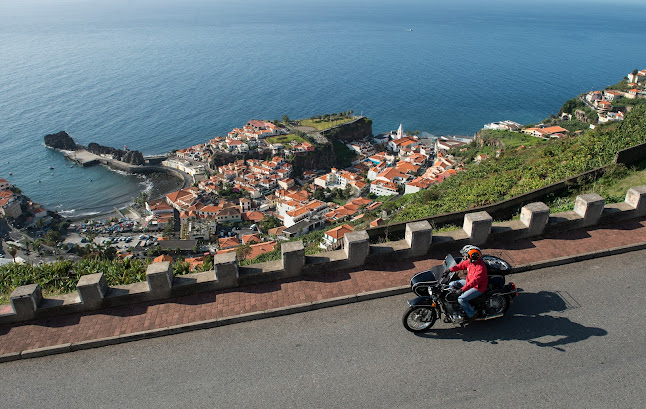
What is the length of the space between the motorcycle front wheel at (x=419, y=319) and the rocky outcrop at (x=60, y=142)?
86.7 m

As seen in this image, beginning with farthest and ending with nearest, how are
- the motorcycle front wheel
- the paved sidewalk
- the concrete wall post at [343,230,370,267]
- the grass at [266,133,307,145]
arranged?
the grass at [266,133,307,145]
the concrete wall post at [343,230,370,267]
the paved sidewalk
the motorcycle front wheel

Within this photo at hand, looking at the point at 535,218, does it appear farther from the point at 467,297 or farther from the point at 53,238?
the point at 53,238

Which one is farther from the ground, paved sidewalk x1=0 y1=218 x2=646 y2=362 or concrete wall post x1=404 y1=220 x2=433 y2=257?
concrete wall post x1=404 y1=220 x2=433 y2=257

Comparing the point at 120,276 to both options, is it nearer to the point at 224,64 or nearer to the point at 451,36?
the point at 224,64

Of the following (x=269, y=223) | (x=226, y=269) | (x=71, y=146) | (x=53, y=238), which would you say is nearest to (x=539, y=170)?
(x=226, y=269)

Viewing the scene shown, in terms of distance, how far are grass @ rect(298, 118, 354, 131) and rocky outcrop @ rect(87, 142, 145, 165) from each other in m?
31.8

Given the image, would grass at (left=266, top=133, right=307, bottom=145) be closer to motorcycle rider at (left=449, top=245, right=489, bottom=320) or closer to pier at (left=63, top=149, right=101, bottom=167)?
pier at (left=63, top=149, right=101, bottom=167)

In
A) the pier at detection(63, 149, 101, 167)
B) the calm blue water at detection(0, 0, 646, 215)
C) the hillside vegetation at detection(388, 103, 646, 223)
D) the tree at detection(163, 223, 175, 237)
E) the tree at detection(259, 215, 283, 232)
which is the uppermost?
the hillside vegetation at detection(388, 103, 646, 223)

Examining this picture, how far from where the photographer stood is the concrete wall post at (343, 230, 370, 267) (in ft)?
25.8

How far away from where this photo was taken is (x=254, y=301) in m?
7.41

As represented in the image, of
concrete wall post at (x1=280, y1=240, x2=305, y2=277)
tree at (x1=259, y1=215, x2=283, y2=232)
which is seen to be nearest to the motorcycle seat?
concrete wall post at (x1=280, y1=240, x2=305, y2=277)

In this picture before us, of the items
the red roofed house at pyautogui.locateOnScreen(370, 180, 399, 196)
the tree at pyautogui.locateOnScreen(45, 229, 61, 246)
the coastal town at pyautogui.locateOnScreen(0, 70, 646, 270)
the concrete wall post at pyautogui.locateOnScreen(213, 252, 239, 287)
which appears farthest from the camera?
the red roofed house at pyautogui.locateOnScreen(370, 180, 399, 196)

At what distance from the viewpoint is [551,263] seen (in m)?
7.95

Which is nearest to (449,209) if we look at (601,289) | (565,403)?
(601,289)
